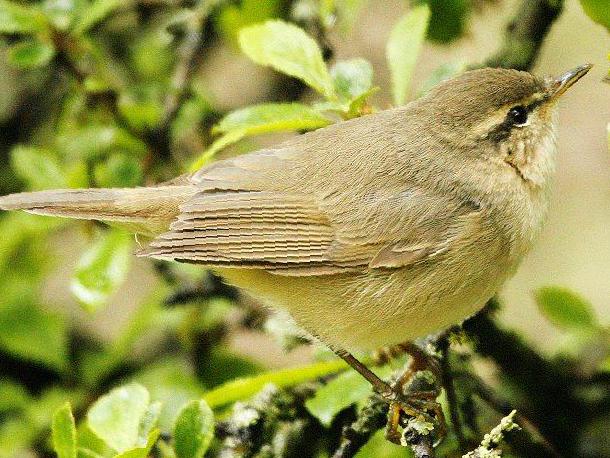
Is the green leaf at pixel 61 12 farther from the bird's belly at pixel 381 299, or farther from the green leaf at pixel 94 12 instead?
the bird's belly at pixel 381 299

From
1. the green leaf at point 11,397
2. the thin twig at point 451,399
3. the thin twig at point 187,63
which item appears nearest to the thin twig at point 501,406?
the thin twig at point 451,399

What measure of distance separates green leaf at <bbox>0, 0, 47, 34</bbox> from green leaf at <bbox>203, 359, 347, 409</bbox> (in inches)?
58.1

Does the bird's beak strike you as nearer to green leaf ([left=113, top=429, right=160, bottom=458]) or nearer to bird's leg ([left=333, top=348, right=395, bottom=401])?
bird's leg ([left=333, top=348, right=395, bottom=401])

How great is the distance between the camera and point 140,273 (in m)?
5.93

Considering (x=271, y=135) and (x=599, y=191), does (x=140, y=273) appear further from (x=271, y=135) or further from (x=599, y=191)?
(x=599, y=191)

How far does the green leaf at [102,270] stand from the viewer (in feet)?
11.6

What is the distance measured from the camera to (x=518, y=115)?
3.35 meters

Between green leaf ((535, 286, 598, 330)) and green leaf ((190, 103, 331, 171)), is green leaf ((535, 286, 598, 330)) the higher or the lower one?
the lower one

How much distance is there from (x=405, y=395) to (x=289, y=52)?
1.19 m

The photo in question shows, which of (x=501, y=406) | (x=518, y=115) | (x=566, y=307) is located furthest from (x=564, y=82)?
(x=501, y=406)

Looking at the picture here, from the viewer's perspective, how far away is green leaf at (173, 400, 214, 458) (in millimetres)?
2832

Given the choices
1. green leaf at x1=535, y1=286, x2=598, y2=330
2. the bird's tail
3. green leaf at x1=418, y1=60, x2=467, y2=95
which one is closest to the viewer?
the bird's tail

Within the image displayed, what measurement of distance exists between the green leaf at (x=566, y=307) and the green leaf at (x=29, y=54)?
A: 204cm

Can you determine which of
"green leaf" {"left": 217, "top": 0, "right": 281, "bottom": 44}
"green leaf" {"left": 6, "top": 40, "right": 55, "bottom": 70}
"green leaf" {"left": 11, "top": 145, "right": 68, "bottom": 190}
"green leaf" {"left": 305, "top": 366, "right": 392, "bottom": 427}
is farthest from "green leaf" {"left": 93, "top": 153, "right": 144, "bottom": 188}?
"green leaf" {"left": 305, "top": 366, "right": 392, "bottom": 427}
